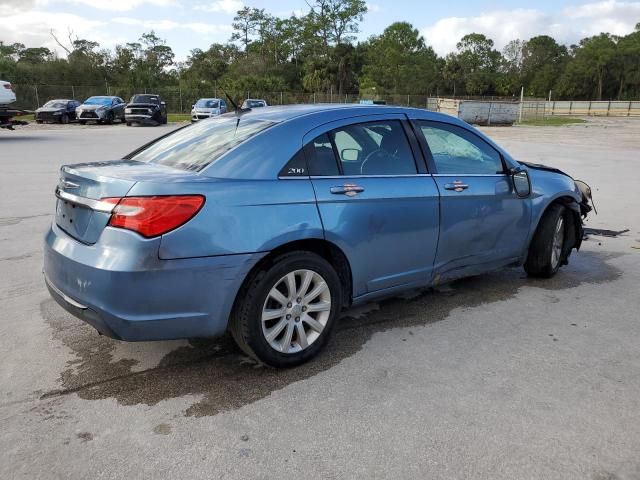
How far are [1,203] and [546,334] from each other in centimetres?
779

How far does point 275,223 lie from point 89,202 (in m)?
1.04

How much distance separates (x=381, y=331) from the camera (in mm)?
4105

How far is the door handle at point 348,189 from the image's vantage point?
11.6 feet

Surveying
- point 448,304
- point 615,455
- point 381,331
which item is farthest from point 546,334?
point 615,455

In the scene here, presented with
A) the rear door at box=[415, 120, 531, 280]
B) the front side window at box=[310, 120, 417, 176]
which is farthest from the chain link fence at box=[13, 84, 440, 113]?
the front side window at box=[310, 120, 417, 176]

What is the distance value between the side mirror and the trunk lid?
2.86 meters

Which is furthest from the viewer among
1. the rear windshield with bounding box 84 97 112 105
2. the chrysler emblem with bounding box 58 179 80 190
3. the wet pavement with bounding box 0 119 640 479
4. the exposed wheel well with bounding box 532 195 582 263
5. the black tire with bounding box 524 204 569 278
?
the rear windshield with bounding box 84 97 112 105

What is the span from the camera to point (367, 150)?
154 inches

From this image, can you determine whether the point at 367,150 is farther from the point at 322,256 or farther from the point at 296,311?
the point at 296,311

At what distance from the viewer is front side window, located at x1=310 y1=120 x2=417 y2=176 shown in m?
3.62

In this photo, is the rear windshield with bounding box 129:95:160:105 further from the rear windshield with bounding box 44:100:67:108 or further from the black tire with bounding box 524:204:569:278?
the black tire with bounding box 524:204:569:278

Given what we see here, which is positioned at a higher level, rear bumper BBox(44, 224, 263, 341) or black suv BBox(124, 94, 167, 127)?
black suv BBox(124, 94, 167, 127)

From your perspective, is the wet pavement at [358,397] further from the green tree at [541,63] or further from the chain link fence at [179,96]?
the green tree at [541,63]

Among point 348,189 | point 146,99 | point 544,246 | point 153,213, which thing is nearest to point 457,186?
point 348,189
